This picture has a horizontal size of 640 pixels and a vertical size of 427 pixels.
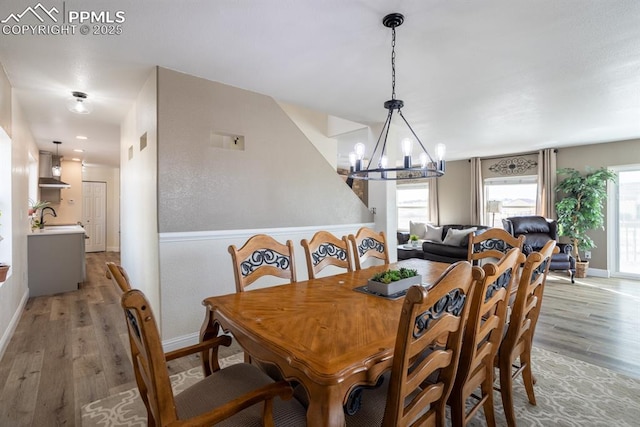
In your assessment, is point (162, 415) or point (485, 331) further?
point (485, 331)

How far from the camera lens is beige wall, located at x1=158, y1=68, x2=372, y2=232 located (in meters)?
2.66

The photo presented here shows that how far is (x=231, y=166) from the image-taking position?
3.01 m

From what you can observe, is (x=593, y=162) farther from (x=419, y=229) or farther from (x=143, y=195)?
(x=143, y=195)

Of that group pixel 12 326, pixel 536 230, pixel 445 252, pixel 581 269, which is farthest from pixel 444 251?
pixel 12 326

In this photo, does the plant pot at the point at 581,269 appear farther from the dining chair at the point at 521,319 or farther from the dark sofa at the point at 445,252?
the dining chair at the point at 521,319

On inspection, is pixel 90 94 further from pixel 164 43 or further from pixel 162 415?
pixel 162 415

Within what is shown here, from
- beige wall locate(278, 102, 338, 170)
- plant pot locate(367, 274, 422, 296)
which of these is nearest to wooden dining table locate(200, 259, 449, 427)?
plant pot locate(367, 274, 422, 296)

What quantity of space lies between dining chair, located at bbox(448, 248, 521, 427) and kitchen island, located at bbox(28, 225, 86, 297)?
530 cm

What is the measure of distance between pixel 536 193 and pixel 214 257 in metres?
6.71

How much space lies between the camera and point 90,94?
3.29 m

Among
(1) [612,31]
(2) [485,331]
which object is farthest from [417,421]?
(1) [612,31]

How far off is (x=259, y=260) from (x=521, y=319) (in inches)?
60.4

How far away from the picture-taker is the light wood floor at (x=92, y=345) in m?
2.00

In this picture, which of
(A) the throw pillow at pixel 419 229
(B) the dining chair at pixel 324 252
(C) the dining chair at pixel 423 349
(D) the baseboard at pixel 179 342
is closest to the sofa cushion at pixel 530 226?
(A) the throw pillow at pixel 419 229
